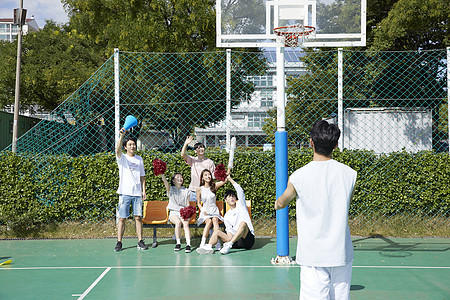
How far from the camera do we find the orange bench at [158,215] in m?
8.45

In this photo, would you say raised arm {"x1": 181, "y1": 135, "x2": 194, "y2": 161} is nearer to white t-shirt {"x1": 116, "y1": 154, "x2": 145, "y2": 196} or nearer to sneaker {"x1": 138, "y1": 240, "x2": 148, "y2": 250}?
white t-shirt {"x1": 116, "y1": 154, "x2": 145, "y2": 196}

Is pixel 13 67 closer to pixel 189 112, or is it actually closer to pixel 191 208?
pixel 189 112

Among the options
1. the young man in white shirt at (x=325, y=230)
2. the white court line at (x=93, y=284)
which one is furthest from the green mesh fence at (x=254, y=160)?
the young man in white shirt at (x=325, y=230)

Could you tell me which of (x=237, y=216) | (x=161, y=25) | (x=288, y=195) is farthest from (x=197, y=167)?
(x=161, y=25)

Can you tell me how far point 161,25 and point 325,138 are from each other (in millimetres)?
14381

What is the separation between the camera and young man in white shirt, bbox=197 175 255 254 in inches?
309

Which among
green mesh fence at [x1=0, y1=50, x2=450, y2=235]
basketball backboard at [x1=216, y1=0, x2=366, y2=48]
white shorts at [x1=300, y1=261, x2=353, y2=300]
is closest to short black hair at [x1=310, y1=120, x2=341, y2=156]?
white shorts at [x1=300, y1=261, x2=353, y2=300]

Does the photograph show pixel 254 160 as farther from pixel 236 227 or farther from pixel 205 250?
pixel 205 250

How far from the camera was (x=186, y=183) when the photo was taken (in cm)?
937

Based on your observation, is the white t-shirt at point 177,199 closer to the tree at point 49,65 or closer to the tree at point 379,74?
the tree at point 379,74

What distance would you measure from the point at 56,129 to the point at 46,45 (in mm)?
17877

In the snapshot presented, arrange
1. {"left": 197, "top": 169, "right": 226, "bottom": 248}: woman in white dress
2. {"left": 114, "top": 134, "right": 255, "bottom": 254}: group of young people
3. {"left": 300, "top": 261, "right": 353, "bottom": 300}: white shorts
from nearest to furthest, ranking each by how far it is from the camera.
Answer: {"left": 300, "top": 261, "right": 353, "bottom": 300}: white shorts, {"left": 114, "top": 134, "right": 255, "bottom": 254}: group of young people, {"left": 197, "top": 169, "right": 226, "bottom": 248}: woman in white dress

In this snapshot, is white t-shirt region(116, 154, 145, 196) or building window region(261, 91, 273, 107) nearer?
white t-shirt region(116, 154, 145, 196)

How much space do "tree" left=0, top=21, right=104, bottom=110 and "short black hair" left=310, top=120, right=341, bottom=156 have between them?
65.3 feet
